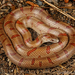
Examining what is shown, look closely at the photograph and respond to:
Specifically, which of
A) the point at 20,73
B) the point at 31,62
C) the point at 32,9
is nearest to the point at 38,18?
the point at 32,9

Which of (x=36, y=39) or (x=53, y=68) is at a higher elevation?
(x=36, y=39)

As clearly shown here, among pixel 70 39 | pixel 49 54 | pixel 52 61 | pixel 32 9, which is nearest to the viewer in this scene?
pixel 52 61

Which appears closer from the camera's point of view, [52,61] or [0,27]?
[52,61]

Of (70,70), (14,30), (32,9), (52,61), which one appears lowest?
(70,70)

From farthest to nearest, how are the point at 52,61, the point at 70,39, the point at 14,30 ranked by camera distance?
the point at 14,30 < the point at 70,39 < the point at 52,61

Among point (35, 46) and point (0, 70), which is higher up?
point (35, 46)

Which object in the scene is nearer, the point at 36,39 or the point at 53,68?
the point at 53,68

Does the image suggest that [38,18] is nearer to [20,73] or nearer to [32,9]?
[32,9]

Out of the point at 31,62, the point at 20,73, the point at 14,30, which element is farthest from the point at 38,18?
the point at 20,73
